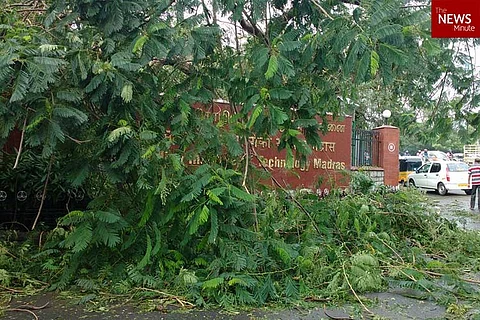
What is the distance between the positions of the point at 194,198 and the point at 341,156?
21.4ft

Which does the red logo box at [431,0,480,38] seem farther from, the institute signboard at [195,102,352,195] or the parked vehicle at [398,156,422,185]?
the parked vehicle at [398,156,422,185]

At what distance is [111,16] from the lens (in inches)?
179

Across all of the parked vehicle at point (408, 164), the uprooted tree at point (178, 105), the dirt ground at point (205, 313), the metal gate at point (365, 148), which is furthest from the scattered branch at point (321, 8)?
the parked vehicle at point (408, 164)

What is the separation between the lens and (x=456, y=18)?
581cm

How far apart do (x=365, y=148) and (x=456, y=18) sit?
6983 millimetres

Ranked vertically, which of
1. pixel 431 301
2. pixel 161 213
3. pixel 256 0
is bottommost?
pixel 431 301

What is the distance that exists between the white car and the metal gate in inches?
335

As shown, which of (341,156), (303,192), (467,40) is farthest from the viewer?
(341,156)

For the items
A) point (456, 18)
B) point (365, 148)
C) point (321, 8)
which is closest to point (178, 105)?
point (321, 8)

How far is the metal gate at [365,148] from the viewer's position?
12.3 m

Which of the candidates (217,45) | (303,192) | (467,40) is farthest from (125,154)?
(467,40)

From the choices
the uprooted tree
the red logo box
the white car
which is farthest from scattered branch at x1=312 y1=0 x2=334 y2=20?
the white car

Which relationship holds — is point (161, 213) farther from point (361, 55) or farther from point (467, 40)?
point (467, 40)

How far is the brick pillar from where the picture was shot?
12789 mm
